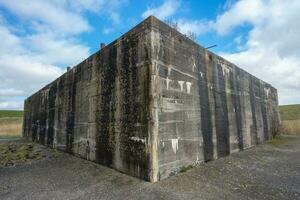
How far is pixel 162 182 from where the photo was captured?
159 inches

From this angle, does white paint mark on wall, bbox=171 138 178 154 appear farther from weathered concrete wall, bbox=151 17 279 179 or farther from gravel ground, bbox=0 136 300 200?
gravel ground, bbox=0 136 300 200

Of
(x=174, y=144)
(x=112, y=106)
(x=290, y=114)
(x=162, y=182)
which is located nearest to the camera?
(x=162, y=182)

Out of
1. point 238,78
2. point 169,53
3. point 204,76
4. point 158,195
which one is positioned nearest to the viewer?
point 158,195

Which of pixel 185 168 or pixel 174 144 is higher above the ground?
pixel 174 144

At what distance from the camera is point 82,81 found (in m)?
6.92

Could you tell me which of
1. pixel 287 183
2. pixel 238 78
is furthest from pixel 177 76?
pixel 238 78

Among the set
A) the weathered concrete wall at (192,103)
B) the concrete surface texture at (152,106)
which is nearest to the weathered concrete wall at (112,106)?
the concrete surface texture at (152,106)

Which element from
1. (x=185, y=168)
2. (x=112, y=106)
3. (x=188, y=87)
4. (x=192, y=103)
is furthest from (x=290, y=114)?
(x=112, y=106)

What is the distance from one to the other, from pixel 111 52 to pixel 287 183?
200 inches

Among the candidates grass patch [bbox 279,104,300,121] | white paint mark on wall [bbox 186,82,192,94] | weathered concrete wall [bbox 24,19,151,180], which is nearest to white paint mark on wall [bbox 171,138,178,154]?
weathered concrete wall [bbox 24,19,151,180]

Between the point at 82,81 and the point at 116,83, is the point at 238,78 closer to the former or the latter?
the point at 116,83

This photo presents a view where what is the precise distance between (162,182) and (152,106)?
59.4 inches

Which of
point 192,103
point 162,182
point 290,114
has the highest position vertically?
point 192,103

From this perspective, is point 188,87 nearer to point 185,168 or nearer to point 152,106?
point 152,106
